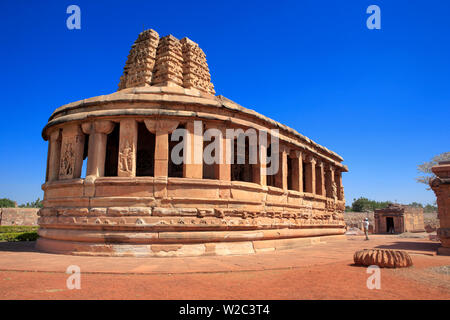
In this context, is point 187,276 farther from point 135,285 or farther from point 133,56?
point 133,56

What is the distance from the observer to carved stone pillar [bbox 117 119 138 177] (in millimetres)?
9734

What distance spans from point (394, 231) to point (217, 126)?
3351 cm

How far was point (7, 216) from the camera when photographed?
3036 centimetres

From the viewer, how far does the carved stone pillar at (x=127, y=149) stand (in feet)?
31.9

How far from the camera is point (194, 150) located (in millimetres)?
10148

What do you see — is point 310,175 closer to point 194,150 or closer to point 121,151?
point 194,150

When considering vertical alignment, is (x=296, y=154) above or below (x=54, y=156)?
above

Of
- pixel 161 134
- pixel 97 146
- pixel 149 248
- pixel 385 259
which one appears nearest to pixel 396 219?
pixel 385 259

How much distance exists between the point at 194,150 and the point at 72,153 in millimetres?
4134

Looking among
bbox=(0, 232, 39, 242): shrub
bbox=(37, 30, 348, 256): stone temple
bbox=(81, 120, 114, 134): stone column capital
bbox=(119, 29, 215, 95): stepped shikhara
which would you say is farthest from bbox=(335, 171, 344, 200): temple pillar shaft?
bbox=(0, 232, 39, 242): shrub

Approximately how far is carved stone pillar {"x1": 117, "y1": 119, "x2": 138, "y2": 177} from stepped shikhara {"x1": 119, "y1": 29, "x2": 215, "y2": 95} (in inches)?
239

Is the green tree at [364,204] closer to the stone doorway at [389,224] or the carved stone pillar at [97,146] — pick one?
the stone doorway at [389,224]

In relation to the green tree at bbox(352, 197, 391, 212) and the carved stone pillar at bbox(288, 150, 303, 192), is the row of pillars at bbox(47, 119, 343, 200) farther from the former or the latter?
the green tree at bbox(352, 197, 391, 212)
